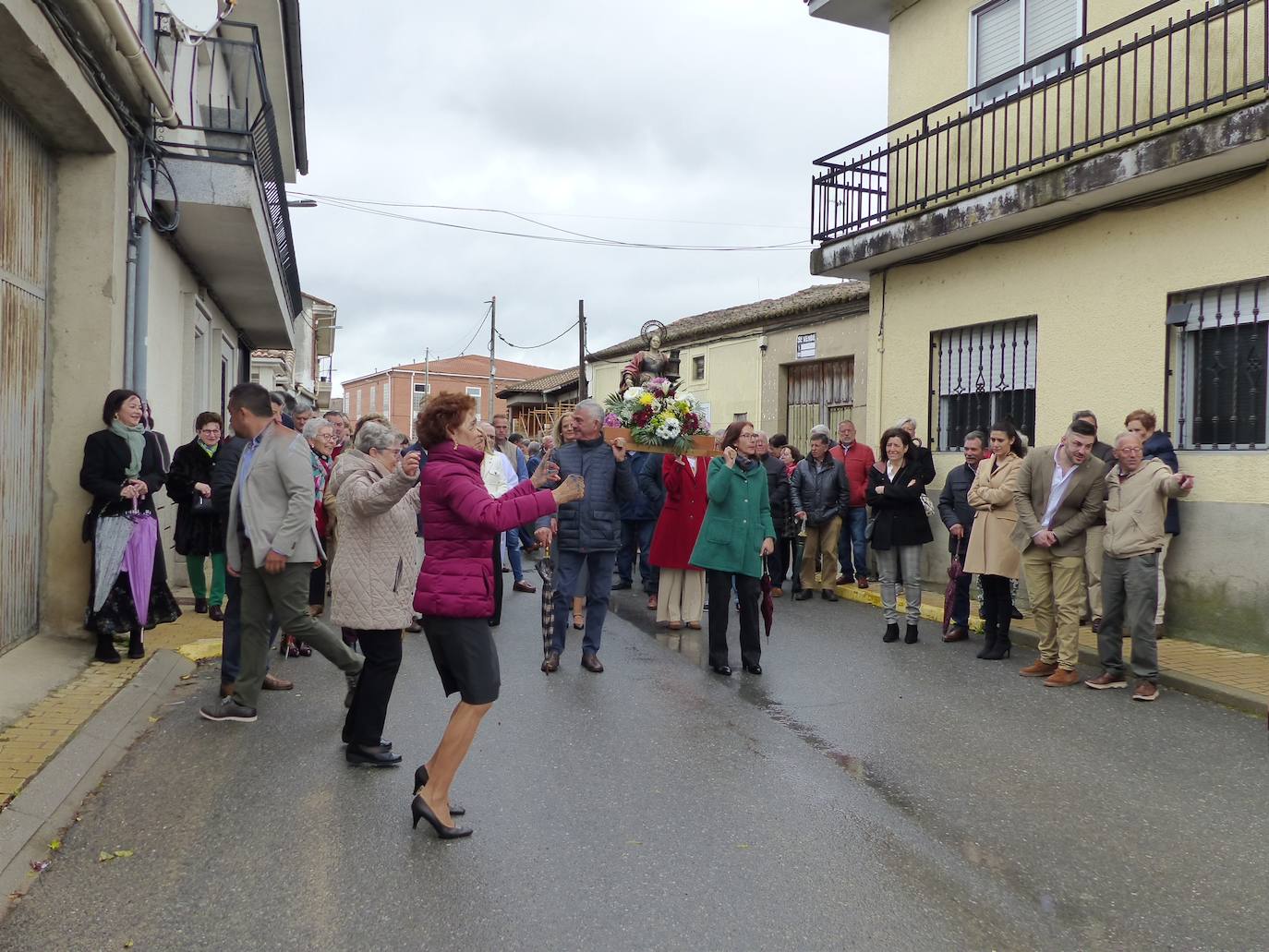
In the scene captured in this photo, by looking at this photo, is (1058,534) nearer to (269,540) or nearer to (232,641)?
(269,540)

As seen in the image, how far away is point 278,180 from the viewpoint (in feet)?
42.0

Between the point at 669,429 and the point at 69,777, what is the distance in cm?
513

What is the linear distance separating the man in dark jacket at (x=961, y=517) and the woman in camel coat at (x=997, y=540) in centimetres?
24

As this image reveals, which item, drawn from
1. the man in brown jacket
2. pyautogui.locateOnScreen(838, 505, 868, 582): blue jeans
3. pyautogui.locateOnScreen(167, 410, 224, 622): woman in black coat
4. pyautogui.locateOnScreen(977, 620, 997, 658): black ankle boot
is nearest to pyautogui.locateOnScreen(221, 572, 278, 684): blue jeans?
pyautogui.locateOnScreen(167, 410, 224, 622): woman in black coat

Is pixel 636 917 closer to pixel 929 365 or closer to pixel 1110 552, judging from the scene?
pixel 1110 552

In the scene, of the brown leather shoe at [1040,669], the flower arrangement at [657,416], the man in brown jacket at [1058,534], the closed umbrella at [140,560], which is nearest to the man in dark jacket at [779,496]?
the flower arrangement at [657,416]

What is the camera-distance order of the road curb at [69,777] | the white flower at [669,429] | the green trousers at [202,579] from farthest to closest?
the green trousers at [202,579] < the white flower at [669,429] < the road curb at [69,777]

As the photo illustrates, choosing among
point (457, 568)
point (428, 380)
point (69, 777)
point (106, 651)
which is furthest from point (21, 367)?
point (428, 380)

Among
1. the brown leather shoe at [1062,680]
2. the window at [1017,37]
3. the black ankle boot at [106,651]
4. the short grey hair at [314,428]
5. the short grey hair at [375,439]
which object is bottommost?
the brown leather shoe at [1062,680]

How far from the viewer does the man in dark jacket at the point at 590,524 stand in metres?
7.61

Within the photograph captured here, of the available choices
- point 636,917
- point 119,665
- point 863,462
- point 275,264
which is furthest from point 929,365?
point 636,917

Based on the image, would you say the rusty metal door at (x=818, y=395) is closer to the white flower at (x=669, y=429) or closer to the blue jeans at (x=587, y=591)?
the white flower at (x=669, y=429)

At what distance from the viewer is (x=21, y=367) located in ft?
22.7

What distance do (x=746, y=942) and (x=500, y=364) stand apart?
8120cm
